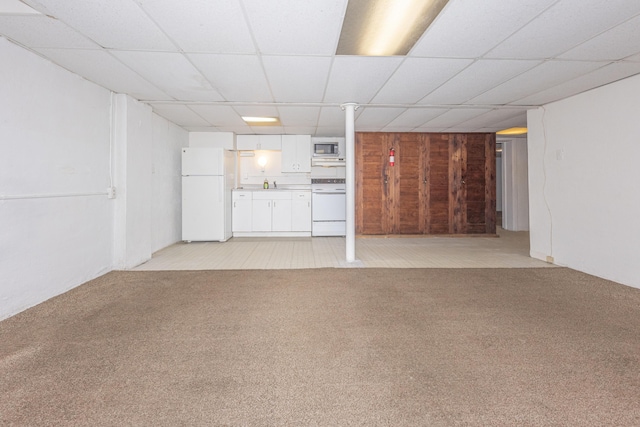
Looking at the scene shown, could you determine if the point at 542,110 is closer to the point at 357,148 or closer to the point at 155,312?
the point at 357,148

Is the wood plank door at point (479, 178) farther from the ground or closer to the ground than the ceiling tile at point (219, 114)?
closer to the ground

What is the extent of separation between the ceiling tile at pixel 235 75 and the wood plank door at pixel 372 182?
10.6 ft

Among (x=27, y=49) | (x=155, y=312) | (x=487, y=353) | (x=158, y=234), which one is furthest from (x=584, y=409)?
(x=158, y=234)

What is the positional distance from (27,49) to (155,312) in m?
2.63

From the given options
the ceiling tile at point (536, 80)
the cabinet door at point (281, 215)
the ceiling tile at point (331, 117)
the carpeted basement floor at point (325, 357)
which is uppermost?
the ceiling tile at point (331, 117)

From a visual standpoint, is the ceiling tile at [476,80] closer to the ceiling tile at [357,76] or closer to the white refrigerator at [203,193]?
the ceiling tile at [357,76]

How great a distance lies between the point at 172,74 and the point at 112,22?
3.40 ft

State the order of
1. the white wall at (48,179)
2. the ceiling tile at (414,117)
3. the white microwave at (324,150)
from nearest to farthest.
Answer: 1. the white wall at (48,179)
2. the ceiling tile at (414,117)
3. the white microwave at (324,150)

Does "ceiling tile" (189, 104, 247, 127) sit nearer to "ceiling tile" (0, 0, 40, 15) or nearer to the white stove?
the white stove

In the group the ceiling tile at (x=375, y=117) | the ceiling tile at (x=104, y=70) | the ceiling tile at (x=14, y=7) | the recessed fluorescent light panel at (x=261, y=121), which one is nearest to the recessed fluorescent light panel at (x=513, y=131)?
the ceiling tile at (x=375, y=117)

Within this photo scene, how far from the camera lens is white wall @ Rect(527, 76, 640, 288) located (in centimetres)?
346

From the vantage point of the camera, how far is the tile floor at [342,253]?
4.38 m

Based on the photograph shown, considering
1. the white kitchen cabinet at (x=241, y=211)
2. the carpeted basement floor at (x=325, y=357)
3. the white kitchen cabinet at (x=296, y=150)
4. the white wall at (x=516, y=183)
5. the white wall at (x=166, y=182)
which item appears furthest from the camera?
the white wall at (x=516, y=183)

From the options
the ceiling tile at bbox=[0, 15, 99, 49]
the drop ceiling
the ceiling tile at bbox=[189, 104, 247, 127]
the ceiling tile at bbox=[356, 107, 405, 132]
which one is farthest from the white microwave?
the ceiling tile at bbox=[0, 15, 99, 49]
